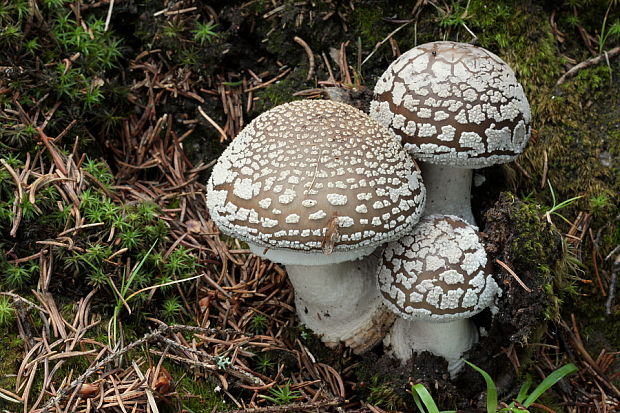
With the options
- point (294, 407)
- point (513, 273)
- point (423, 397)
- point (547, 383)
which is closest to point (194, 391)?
point (294, 407)

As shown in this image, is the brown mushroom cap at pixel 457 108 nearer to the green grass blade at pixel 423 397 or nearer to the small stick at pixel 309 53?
the small stick at pixel 309 53

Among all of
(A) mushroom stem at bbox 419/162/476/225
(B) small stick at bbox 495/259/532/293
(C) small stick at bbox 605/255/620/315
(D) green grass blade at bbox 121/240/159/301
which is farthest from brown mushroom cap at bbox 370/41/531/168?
(D) green grass blade at bbox 121/240/159/301

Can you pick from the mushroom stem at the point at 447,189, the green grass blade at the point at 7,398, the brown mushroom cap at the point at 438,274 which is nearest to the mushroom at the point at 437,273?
the brown mushroom cap at the point at 438,274

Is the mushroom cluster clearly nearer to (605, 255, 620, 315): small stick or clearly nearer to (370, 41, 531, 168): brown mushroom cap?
(370, 41, 531, 168): brown mushroom cap

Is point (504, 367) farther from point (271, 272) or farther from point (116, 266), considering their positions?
point (116, 266)

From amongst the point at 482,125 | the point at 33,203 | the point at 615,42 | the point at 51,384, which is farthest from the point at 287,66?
the point at 51,384
